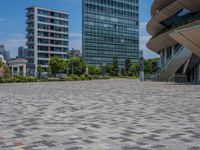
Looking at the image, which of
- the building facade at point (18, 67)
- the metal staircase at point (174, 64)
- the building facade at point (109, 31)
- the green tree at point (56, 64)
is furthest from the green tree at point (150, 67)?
the metal staircase at point (174, 64)

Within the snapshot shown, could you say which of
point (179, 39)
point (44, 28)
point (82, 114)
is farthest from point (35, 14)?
point (82, 114)

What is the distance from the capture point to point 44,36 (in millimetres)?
135500

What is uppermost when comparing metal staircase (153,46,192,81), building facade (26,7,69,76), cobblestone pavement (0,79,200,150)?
building facade (26,7,69,76)

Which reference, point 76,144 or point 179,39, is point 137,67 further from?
point 76,144

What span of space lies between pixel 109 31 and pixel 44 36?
30298 mm

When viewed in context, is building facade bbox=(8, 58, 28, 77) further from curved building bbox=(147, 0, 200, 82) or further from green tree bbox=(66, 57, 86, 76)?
curved building bbox=(147, 0, 200, 82)

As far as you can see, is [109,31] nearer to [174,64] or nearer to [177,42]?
[174,64]

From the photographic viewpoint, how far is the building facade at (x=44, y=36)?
13188 cm

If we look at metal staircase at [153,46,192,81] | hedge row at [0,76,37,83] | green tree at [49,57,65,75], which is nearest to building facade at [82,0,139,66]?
green tree at [49,57,65,75]

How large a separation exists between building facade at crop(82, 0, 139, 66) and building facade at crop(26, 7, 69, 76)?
9.35 meters

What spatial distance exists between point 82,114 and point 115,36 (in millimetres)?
141907

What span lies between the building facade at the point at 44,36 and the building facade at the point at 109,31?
9347 millimetres

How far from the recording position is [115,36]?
15250 centimetres

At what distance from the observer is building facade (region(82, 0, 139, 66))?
145m
